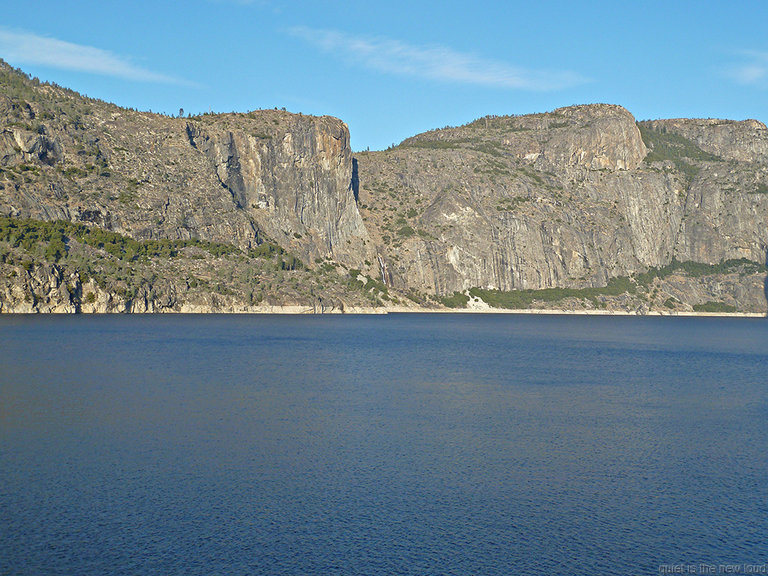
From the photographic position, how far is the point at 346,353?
293 ft

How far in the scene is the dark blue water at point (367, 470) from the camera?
25.3 meters

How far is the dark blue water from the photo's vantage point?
2531 cm

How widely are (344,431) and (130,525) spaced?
1808 centimetres

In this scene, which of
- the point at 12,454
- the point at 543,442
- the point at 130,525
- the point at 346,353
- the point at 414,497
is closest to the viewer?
the point at 130,525

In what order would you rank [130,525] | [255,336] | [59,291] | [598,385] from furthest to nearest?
[59,291], [255,336], [598,385], [130,525]

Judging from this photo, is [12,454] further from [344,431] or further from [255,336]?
[255,336]

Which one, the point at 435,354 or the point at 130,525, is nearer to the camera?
the point at 130,525

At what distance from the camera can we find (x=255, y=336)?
110m

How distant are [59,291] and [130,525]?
421 feet

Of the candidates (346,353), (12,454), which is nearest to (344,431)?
(12,454)

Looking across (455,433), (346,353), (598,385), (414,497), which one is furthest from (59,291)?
(414,497)

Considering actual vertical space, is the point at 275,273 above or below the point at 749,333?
above

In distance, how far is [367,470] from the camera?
35.1 m

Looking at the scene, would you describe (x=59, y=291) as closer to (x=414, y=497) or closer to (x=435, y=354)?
(x=435, y=354)
